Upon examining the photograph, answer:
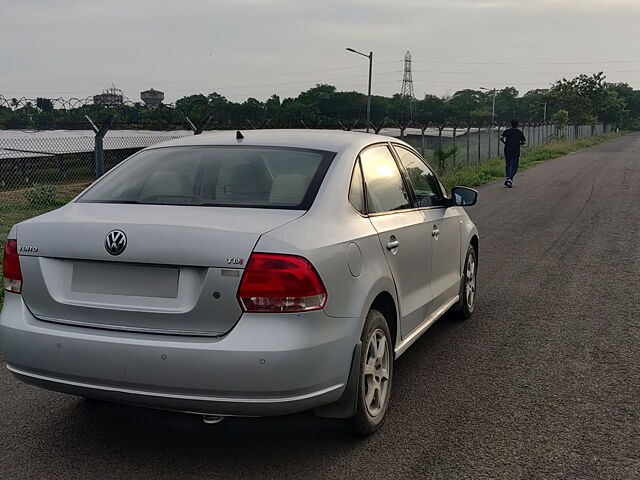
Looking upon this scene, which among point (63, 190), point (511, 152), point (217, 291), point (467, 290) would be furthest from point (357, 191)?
point (511, 152)

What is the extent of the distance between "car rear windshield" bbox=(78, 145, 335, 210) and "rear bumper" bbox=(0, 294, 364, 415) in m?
0.73

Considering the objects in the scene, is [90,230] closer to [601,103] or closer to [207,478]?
[207,478]

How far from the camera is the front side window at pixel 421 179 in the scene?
5.05m

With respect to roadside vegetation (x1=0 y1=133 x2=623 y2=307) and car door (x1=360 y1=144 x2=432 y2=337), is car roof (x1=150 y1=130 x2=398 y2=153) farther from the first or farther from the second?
roadside vegetation (x1=0 y1=133 x2=623 y2=307)

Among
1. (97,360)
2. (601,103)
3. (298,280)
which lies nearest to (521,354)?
(298,280)

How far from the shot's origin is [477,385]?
4656 mm

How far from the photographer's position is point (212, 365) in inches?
123

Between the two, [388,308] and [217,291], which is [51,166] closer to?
[388,308]

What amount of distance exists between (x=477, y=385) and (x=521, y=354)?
0.80 metres

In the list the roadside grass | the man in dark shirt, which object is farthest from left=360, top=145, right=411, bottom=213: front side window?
the man in dark shirt

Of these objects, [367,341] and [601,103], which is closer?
[367,341]

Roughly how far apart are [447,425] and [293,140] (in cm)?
184

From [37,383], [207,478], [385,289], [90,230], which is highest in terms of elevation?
[90,230]

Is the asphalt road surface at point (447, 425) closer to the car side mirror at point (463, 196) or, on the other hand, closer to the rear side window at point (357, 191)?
the car side mirror at point (463, 196)
